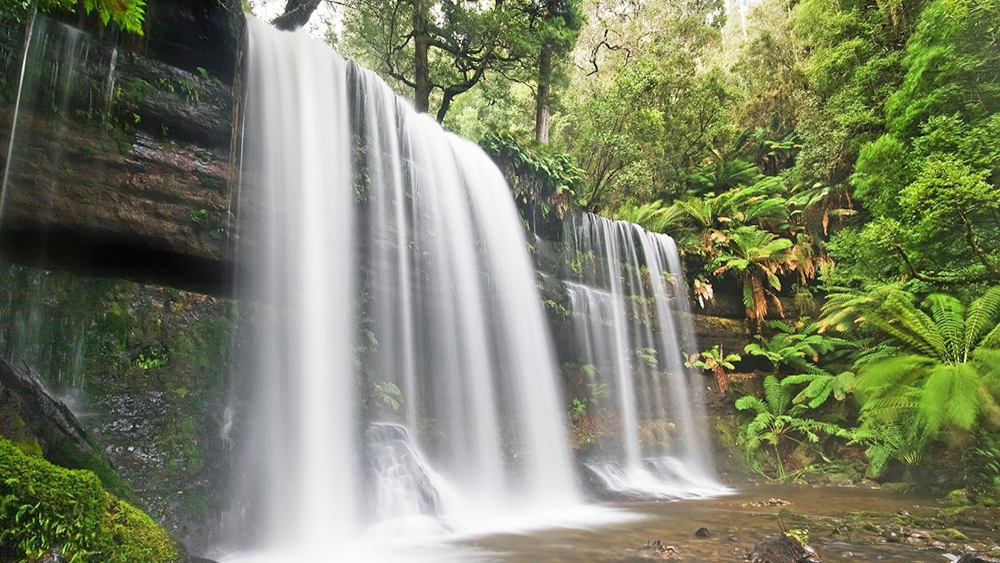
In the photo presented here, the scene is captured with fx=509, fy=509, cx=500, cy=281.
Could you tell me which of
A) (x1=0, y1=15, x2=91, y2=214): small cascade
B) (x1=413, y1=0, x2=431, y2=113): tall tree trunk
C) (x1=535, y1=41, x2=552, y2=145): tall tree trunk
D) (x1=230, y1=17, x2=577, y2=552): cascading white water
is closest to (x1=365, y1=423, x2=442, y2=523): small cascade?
(x1=230, y1=17, x2=577, y2=552): cascading white water

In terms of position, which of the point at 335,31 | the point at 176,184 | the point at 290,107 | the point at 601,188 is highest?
the point at 335,31

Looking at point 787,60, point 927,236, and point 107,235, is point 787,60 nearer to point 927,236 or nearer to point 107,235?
point 927,236

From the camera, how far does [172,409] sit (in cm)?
552

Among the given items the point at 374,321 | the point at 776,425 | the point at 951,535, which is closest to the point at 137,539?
the point at 374,321

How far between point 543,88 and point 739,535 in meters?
13.0

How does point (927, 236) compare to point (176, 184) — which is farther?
point (927, 236)

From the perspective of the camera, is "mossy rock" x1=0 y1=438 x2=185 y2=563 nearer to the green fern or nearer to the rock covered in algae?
the rock covered in algae

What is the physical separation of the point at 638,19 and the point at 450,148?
61.0 ft

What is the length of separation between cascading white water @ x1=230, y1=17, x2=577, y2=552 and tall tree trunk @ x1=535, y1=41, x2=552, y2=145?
207 inches

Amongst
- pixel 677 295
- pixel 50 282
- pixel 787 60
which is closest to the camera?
pixel 50 282

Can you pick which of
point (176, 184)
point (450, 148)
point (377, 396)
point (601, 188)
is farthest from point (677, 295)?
point (176, 184)

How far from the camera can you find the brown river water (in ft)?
14.8

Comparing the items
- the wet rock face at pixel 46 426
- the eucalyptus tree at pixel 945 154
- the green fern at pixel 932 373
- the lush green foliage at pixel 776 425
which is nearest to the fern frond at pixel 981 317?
the green fern at pixel 932 373

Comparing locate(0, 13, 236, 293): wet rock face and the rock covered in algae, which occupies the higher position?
locate(0, 13, 236, 293): wet rock face
